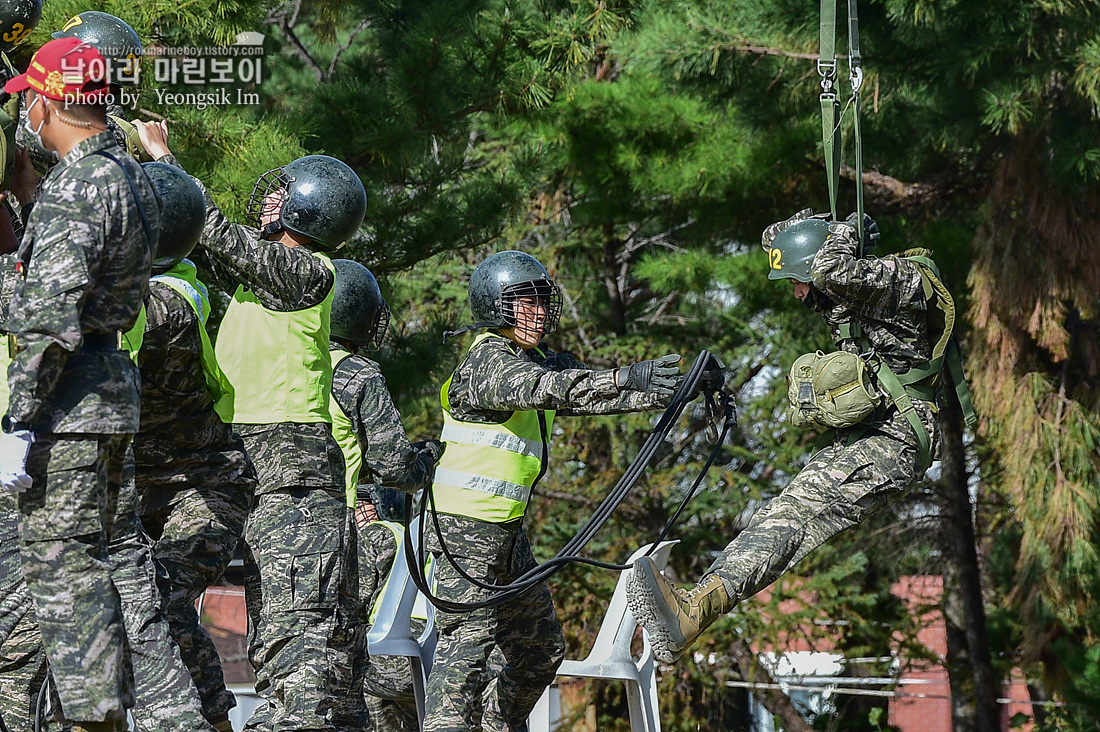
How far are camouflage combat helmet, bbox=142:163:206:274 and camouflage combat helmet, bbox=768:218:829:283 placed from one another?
8.33 ft

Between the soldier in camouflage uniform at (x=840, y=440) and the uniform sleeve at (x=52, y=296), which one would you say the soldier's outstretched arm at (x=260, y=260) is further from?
the soldier in camouflage uniform at (x=840, y=440)

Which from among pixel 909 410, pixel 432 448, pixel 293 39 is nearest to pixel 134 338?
pixel 432 448

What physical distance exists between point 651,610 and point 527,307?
1413 millimetres

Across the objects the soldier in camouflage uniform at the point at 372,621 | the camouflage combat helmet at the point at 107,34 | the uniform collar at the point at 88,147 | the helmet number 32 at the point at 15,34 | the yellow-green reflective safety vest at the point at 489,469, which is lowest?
the soldier in camouflage uniform at the point at 372,621

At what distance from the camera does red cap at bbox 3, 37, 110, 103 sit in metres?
3.84

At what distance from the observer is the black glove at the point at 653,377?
478 cm

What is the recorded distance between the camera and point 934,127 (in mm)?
9055

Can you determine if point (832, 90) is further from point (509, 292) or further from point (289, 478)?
point (289, 478)

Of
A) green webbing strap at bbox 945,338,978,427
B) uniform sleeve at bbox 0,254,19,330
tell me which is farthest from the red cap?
green webbing strap at bbox 945,338,978,427

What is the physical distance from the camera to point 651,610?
5055 millimetres

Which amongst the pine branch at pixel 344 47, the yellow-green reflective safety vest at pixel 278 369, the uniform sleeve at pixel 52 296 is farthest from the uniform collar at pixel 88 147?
the pine branch at pixel 344 47

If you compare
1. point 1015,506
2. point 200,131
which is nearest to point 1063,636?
point 1015,506

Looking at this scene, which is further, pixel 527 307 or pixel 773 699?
pixel 773 699

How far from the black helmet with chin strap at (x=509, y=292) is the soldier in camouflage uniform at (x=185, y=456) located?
1.35 m
